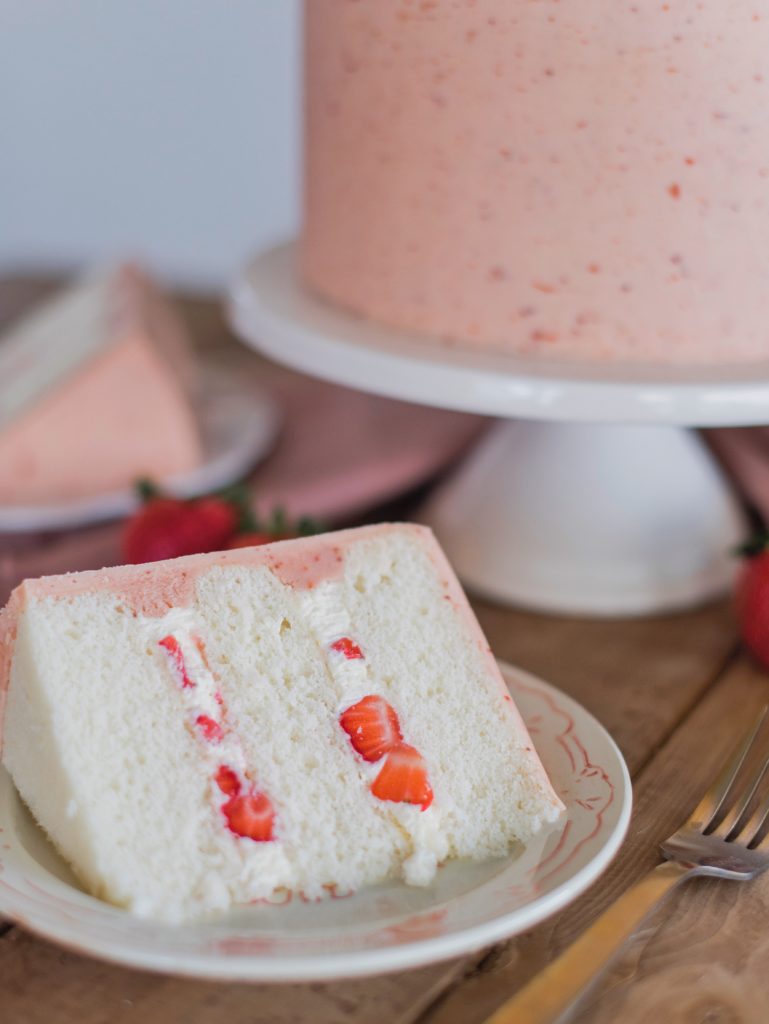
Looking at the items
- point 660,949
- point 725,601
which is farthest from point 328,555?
point 725,601

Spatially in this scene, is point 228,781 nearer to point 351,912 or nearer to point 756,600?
point 351,912

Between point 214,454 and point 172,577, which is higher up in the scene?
point 172,577

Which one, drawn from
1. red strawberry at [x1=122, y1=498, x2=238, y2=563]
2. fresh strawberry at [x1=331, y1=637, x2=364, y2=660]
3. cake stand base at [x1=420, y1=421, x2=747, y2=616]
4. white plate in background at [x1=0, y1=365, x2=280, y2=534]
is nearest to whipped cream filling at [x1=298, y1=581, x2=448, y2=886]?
fresh strawberry at [x1=331, y1=637, x2=364, y2=660]

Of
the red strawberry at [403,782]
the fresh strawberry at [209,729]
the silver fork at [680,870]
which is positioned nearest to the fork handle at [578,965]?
the silver fork at [680,870]

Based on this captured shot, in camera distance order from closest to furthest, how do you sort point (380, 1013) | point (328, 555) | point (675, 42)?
point (380, 1013), point (328, 555), point (675, 42)

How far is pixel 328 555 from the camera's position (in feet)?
2.72

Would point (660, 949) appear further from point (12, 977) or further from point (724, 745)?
point (12, 977)

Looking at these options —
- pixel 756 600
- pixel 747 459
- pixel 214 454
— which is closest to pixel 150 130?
pixel 214 454

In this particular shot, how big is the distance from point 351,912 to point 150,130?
2.72 m

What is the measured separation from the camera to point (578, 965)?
26.1 inches

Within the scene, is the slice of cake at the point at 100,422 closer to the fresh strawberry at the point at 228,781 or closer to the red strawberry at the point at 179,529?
the red strawberry at the point at 179,529

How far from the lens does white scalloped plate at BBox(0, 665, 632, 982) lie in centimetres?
60

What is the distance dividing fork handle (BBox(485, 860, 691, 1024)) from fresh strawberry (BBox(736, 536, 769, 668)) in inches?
16.2

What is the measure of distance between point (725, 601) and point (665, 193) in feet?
1.50
